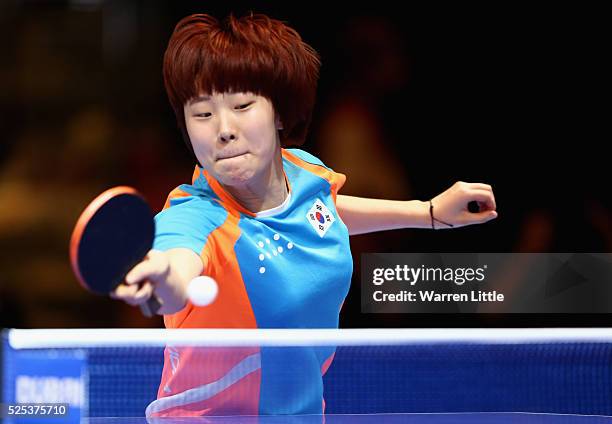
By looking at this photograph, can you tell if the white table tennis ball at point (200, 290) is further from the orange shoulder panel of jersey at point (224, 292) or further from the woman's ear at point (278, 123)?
the woman's ear at point (278, 123)

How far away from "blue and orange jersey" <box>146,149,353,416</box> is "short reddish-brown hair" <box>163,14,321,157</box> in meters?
0.22

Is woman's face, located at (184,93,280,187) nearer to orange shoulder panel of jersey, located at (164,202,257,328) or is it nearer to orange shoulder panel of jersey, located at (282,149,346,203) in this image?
orange shoulder panel of jersey, located at (164,202,257,328)

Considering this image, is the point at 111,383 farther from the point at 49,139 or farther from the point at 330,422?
the point at 49,139

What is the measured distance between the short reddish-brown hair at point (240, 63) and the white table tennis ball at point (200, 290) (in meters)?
0.48

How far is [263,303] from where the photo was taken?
210 centimetres

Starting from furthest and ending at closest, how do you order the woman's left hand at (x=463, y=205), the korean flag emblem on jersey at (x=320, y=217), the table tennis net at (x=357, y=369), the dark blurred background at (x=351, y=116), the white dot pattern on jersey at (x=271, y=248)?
the dark blurred background at (x=351, y=116)
the woman's left hand at (x=463, y=205)
the korean flag emblem on jersey at (x=320, y=217)
the white dot pattern on jersey at (x=271, y=248)
the table tennis net at (x=357, y=369)

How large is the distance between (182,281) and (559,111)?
2.28 m

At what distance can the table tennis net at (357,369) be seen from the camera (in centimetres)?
195

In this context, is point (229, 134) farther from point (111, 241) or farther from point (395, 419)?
point (395, 419)

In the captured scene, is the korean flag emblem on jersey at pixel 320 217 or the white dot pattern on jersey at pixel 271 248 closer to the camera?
the white dot pattern on jersey at pixel 271 248

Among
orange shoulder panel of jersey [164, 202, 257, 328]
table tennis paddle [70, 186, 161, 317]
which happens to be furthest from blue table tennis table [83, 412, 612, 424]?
table tennis paddle [70, 186, 161, 317]

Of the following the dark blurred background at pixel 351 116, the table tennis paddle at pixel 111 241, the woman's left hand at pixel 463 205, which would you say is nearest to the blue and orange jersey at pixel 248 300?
the table tennis paddle at pixel 111 241

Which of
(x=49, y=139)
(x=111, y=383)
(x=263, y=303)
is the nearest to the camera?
(x=111, y=383)

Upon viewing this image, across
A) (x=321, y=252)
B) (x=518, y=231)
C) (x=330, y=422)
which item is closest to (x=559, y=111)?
(x=518, y=231)
